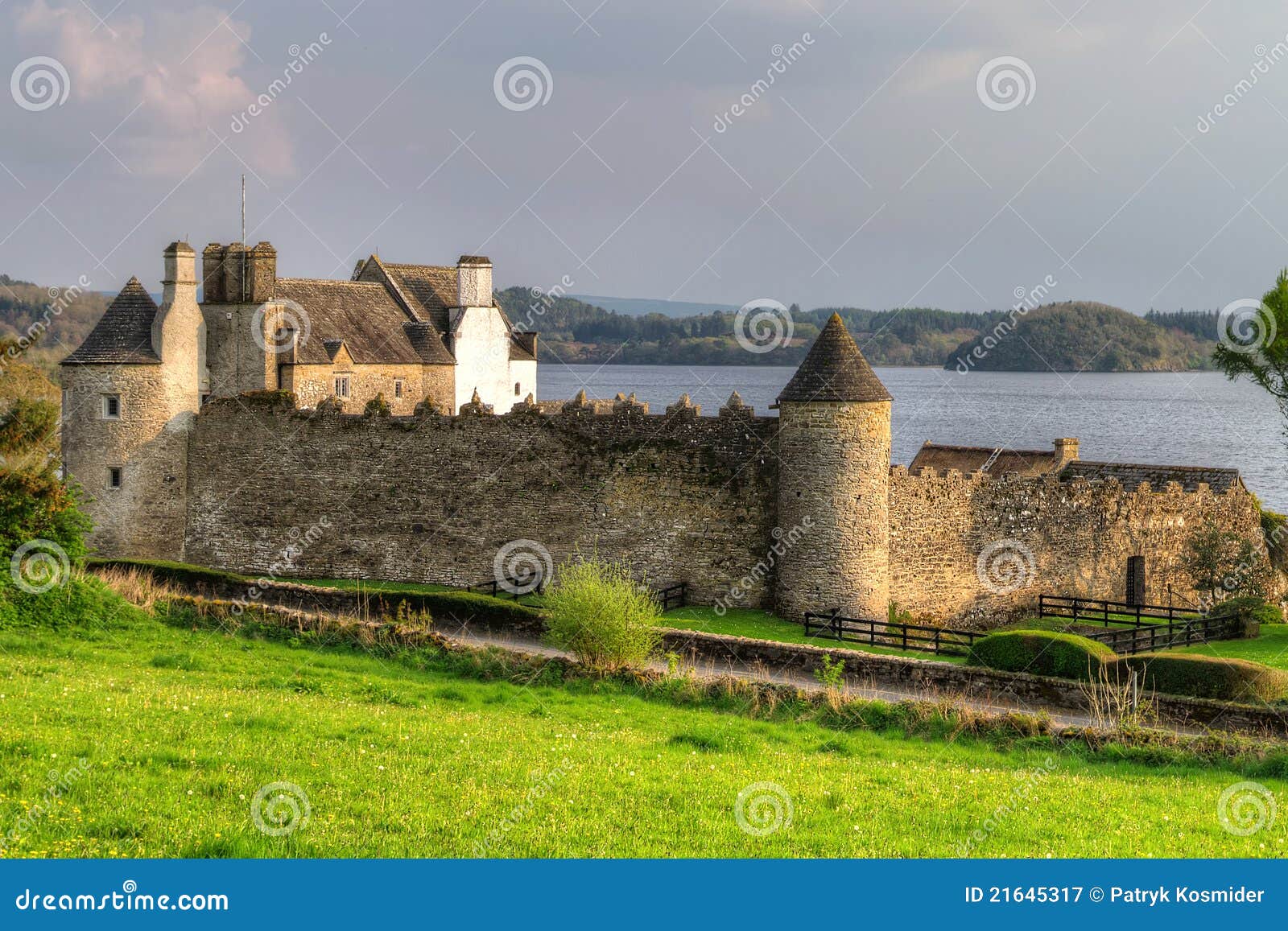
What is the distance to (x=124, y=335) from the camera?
36844 mm

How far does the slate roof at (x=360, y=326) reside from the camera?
4000 centimetres

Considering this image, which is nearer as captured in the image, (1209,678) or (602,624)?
(1209,678)

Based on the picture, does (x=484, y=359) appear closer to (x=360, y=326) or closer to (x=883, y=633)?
(x=360, y=326)

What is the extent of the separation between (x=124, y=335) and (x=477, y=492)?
10.9 metres

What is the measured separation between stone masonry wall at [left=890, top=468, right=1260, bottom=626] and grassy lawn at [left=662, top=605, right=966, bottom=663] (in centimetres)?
359

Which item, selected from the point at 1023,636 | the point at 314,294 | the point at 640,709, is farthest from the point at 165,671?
the point at 314,294

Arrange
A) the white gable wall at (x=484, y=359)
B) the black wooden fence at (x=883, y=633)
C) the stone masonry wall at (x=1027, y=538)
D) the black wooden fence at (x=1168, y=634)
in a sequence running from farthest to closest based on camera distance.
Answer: the white gable wall at (x=484, y=359) < the stone masonry wall at (x=1027, y=538) < the black wooden fence at (x=1168, y=634) < the black wooden fence at (x=883, y=633)

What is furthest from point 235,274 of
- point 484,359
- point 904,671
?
point 904,671

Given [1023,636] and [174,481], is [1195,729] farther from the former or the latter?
[174,481]

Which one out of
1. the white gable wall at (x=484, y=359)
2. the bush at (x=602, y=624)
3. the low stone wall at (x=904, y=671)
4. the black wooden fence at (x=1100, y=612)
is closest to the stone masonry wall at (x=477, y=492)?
the low stone wall at (x=904, y=671)

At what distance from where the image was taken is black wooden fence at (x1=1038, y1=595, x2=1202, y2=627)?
34.0 m

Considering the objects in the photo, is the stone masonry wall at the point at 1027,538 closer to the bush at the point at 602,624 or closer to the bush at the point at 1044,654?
the bush at the point at 1044,654

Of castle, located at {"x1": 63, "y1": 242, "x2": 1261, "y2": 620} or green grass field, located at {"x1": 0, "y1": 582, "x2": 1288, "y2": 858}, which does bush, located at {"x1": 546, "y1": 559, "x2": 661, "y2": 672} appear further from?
castle, located at {"x1": 63, "y1": 242, "x2": 1261, "y2": 620}

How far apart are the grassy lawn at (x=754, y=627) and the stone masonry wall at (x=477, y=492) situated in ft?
2.65
